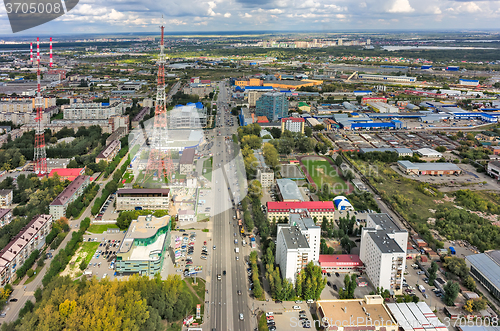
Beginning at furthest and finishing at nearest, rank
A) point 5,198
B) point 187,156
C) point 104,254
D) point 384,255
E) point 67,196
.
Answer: point 187,156
point 5,198
point 67,196
point 104,254
point 384,255

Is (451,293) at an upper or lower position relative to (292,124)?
lower

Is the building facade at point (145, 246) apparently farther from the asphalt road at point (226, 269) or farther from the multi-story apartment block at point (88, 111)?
the multi-story apartment block at point (88, 111)

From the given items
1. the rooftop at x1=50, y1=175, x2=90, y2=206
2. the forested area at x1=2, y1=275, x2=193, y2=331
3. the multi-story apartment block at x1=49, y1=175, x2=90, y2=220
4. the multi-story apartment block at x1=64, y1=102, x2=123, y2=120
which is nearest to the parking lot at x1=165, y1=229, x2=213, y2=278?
the forested area at x1=2, y1=275, x2=193, y2=331

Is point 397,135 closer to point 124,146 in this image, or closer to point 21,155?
point 124,146

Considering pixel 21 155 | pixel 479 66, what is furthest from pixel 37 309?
pixel 479 66

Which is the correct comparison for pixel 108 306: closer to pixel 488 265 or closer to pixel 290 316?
pixel 290 316

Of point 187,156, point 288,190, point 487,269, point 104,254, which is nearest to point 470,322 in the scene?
point 487,269

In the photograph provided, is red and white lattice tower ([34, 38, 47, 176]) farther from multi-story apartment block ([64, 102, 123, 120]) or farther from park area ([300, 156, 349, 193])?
park area ([300, 156, 349, 193])
